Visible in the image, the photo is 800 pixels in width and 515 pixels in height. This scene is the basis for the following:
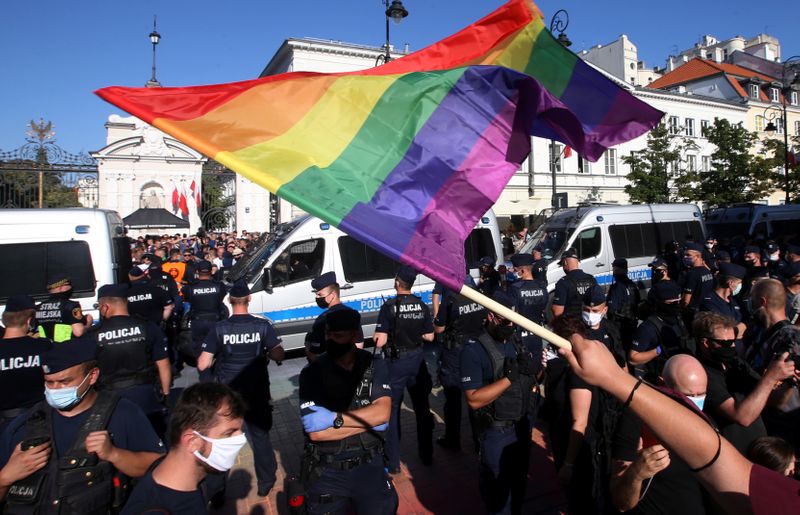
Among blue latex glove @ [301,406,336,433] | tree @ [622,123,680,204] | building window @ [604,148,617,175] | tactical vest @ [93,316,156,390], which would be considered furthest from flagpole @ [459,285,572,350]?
building window @ [604,148,617,175]

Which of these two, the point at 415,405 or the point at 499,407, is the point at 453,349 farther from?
the point at 499,407

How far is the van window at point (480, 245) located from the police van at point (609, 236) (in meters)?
1.67

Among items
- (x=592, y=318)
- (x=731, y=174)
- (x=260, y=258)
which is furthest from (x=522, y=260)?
(x=731, y=174)

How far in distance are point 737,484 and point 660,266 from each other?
6.42m

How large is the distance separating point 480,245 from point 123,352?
7.19 metres

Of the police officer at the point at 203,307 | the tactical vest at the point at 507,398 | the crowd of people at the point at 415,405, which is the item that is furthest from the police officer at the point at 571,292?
the police officer at the point at 203,307

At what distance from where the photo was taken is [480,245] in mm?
10305

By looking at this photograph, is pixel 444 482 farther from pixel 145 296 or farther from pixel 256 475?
pixel 145 296

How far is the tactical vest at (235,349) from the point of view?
4.70 m

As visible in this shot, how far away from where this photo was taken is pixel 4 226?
22.9 feet

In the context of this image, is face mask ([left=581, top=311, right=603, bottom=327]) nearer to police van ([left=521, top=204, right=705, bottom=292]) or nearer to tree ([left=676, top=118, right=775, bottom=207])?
police van ([left=521, top=204, right=705, bottom=292])

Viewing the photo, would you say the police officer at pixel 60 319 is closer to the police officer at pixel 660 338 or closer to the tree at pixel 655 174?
the police officer at pixel 660 338

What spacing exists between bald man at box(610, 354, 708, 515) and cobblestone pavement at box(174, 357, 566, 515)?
209cm

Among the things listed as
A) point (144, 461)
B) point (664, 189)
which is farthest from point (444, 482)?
point (664, 189)
